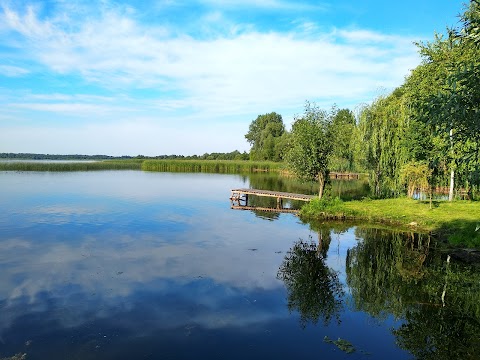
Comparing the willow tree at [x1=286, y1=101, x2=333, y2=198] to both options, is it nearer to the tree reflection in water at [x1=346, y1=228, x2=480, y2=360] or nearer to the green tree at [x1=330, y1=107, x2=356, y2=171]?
the green tree at [x1=330, y1=107, x2=356, y2=171]

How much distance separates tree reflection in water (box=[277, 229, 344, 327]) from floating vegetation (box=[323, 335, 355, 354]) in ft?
3.64

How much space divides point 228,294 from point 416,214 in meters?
18.6

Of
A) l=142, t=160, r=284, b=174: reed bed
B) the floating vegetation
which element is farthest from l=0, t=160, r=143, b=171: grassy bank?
the floating vegetation

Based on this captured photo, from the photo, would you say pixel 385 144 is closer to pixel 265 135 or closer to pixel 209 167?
pixel 209 167

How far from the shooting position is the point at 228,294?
549 inches

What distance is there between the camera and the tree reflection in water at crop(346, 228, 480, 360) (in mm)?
10680

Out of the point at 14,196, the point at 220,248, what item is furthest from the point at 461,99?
the point at 14,196

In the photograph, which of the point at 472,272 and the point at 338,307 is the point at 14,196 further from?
the point at 472,272

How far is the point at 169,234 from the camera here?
76.8 feet

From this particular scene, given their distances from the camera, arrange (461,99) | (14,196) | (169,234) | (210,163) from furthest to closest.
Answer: (210,163)
(14,196)
(169,234)
(461,99)

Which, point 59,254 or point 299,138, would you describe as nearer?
point 59,254

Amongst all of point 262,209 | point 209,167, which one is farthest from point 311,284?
point 209,167

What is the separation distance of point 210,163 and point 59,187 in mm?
46741

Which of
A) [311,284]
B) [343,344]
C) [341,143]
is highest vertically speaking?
[341,143]
